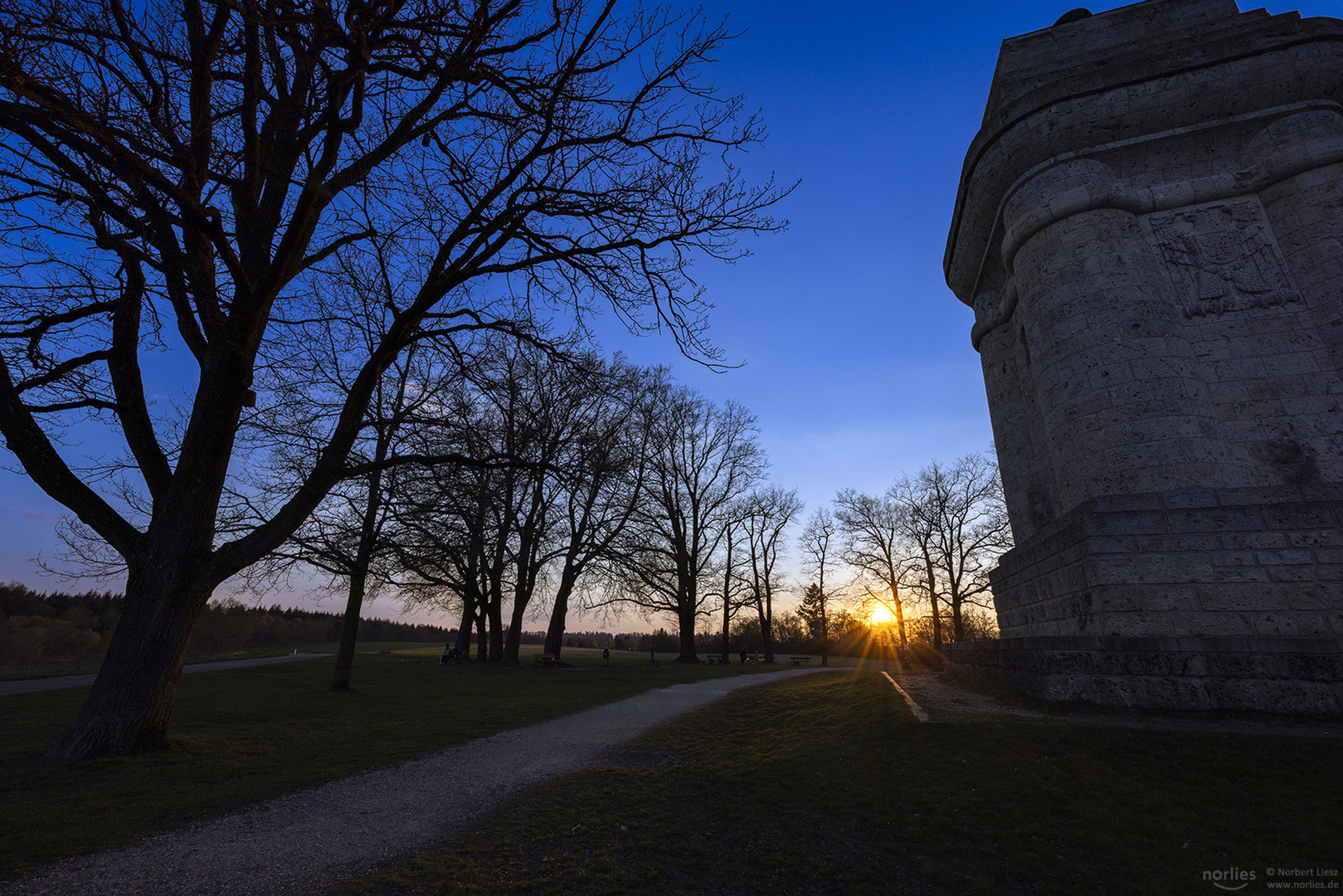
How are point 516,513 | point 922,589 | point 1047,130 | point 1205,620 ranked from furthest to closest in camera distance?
1. point 922,589
2. point 516,513
3. point 1047,130
4. point 1205,620

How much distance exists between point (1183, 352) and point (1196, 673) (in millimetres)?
4953

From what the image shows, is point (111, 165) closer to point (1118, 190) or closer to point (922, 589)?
point (1118, 190)

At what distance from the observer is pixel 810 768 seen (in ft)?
19.5

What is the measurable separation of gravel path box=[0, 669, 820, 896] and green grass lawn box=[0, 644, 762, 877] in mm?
326

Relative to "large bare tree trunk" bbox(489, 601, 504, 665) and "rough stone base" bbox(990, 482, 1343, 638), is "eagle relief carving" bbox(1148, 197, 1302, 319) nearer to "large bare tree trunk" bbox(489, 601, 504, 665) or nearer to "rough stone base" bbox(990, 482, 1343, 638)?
"rough stone base" bbox(990, 482, 1343, 638)

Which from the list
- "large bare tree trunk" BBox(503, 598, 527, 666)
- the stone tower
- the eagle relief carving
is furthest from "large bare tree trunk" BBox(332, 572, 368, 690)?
the eagle relief carving

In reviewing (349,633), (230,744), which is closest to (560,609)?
(349,633)

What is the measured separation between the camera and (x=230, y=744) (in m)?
6.85

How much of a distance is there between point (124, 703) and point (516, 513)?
15979 mm

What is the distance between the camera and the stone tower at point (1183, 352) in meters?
7.25

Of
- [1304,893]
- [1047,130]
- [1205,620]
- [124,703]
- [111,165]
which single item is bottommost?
[1304,893]

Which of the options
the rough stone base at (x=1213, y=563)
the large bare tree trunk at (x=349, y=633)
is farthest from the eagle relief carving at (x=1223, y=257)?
the large bare tree trunk at (x=349, y=633)

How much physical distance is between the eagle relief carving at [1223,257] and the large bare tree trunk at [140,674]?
1494 centimetres

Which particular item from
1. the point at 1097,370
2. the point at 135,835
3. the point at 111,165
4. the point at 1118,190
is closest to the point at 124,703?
the point at 135,835
